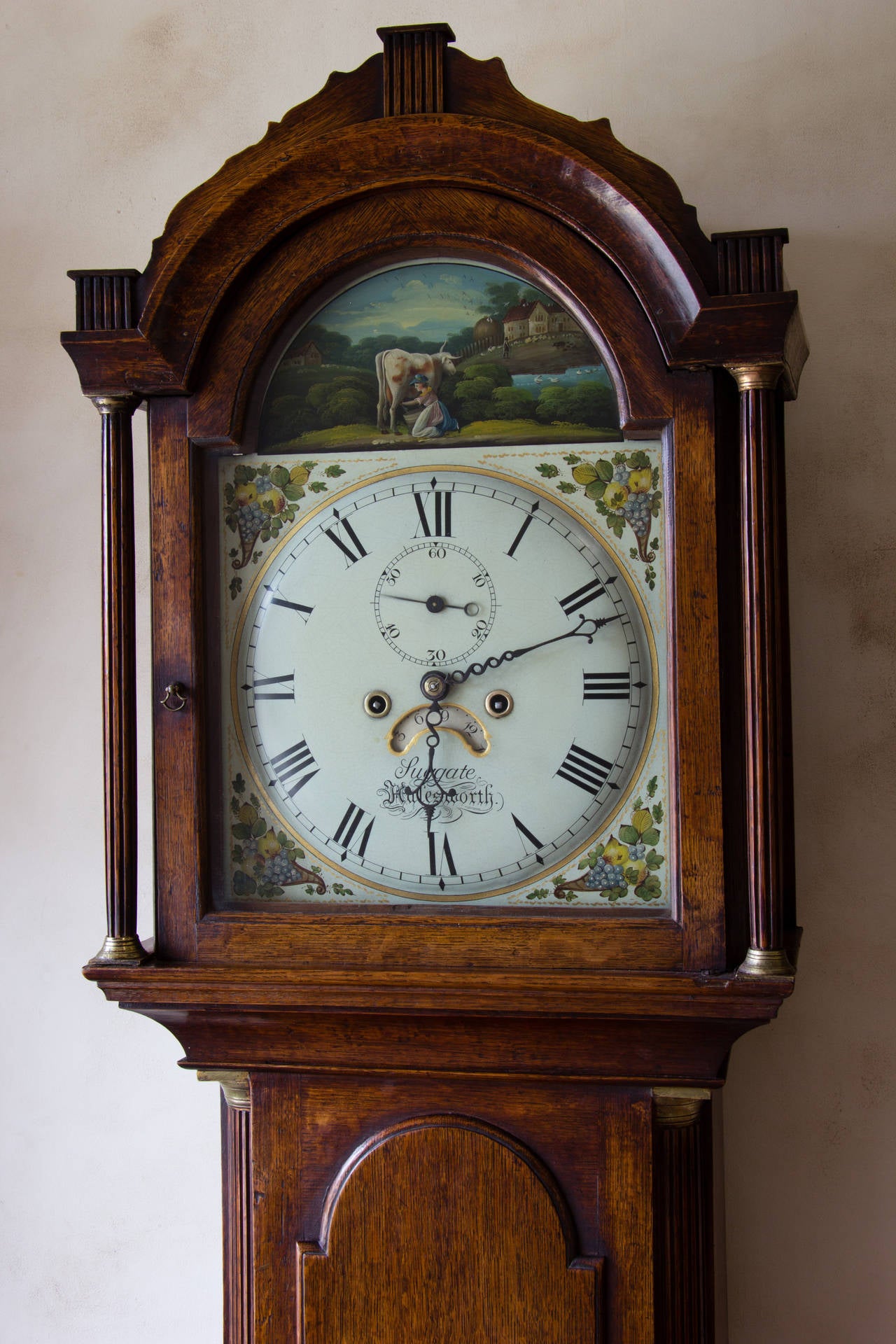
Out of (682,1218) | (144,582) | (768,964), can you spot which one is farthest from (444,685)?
(144,582)

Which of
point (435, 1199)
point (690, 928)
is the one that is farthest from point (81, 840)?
point (690, 928)

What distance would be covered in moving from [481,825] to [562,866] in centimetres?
8

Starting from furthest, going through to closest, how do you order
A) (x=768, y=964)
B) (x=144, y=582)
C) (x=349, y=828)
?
(x=144, y=582), (x=349, y=828), (x=768, y=964)

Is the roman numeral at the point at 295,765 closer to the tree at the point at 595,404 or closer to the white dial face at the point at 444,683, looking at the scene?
the white dial face at the point at 444,683

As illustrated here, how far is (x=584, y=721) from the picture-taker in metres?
1.08

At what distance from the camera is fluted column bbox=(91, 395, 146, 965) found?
1107 millimetres

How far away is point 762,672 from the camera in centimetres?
102

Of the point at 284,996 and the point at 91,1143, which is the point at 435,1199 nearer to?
the point at 284,996

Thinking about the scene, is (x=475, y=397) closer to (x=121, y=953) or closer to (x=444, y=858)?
A: (x=444, y=858)

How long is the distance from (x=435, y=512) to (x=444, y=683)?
6.1 inches

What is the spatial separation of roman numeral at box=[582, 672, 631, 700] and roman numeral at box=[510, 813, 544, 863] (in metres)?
0.12

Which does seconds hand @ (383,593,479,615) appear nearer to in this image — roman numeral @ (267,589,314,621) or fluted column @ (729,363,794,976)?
roman numeral @ (267,589,314,621)

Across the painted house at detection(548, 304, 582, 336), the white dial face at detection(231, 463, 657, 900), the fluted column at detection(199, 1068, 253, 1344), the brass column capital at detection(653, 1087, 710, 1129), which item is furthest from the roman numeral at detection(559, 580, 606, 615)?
the fluted column at detection(199, 1068, 253, 1344)

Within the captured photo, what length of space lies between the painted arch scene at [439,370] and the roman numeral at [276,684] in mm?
210
